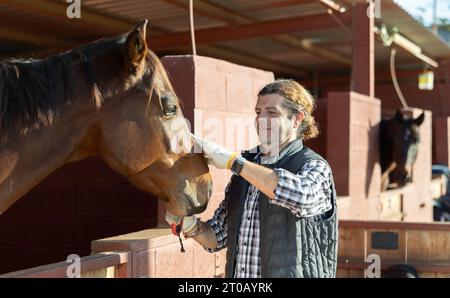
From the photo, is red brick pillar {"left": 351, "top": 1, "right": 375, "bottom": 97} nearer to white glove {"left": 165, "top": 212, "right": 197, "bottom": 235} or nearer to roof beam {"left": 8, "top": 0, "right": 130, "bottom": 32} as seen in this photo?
roof beam {"left": 8, "top": 0, "right": 130, "bottom": 32}

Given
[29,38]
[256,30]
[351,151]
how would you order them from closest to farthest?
1. [351,151]
2. [29,38]
3. [256,30]

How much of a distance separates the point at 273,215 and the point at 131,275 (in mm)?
931

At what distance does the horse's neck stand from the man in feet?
1.63

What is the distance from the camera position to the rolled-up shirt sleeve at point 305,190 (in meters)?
2.07

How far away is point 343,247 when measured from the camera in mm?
4297

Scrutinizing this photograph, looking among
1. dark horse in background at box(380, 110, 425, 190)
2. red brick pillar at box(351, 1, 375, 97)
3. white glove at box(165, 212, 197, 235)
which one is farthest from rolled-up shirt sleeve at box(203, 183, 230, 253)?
dark horse in background at box(380, 110, 425, 190)

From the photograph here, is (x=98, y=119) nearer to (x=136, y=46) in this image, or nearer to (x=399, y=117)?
(x=136, y=46)

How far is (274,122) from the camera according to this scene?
7.37ft

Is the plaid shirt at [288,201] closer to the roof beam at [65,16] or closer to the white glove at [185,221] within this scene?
the white glove at [185,221]

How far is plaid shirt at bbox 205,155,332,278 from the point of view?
6.79 ft

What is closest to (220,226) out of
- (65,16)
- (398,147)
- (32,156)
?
(32,156)

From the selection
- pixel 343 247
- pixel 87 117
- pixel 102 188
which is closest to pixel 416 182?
pixel 343 247

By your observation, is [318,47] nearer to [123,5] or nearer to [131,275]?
[123,5]

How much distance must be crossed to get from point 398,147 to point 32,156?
5.92 metres
